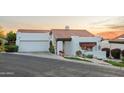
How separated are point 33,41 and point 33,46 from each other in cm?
19

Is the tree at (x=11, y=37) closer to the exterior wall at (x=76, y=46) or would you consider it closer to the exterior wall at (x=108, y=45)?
the exterior wall at (x=76, y=46)

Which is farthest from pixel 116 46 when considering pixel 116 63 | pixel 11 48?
pixel 11 48

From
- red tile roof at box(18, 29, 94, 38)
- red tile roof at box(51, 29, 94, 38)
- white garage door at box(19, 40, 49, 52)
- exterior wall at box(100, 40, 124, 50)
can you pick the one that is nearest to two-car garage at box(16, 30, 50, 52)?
white garage door at box(19, 40, 49, 52)

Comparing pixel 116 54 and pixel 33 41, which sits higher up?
pixel 33 41

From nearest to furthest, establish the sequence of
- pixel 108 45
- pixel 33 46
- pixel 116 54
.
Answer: pixel 116 54
pixel 108 45
pixel 33 46

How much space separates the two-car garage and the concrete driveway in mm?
377

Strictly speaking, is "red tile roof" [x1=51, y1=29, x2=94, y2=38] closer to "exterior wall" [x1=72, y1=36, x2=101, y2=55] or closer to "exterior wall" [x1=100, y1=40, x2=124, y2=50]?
"exterior wall" [x1=72, y1=36, x2=101, y2=55]

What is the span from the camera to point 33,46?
11617mm

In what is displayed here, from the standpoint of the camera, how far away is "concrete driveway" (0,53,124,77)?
35.7 feet

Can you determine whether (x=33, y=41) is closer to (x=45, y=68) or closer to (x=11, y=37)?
(x=11, y=37)

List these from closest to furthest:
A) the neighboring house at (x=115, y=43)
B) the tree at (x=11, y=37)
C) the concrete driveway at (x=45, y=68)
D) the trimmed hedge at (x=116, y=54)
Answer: the concrete driveway at (x=45, y=68)
the neighboring house at (x=115, y=43)
the trimmed hedge at (x=116, y=54)
the tree at (x=11, y=37)

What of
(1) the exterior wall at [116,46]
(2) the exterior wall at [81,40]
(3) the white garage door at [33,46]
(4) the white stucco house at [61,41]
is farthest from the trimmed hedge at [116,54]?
(3) the white garage door at [33,46]

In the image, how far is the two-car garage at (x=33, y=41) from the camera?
37.2 ft
